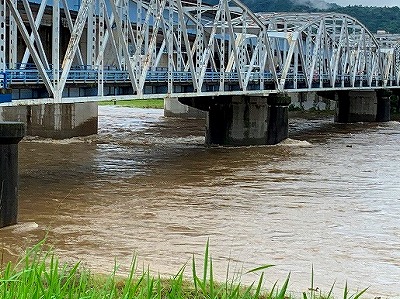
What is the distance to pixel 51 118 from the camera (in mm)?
44438

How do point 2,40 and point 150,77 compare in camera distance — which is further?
point 150,77

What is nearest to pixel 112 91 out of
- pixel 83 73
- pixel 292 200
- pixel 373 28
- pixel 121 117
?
pixel 83 73

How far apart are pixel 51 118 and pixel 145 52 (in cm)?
1062

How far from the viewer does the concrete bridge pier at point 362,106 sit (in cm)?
6781

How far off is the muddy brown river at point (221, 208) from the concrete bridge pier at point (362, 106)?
23.8 metres

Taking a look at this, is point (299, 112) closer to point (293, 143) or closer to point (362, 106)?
point (362, 106)

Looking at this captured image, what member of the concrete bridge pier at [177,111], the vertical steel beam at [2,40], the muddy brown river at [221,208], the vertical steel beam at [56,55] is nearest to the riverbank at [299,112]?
the concrete bridge pier at [177,111]

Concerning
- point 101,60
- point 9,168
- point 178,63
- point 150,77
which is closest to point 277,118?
point 178,63

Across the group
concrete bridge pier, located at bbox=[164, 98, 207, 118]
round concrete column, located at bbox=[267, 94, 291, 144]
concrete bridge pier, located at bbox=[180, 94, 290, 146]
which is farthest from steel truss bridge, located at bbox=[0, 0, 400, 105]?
concrete bridge pier, located at bbox=[164, 98, 207, 118]

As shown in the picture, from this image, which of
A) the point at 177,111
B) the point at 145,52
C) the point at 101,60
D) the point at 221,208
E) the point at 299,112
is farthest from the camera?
the point at 299,112

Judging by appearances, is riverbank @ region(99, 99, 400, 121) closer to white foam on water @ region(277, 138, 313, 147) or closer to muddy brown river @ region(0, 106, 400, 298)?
white foam on water @ region(277, 138, 313, 147)

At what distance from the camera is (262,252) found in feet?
54.9

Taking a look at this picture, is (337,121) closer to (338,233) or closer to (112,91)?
(112,91)

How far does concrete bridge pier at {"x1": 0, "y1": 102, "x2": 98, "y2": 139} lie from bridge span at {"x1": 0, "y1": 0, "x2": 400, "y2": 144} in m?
0.11
